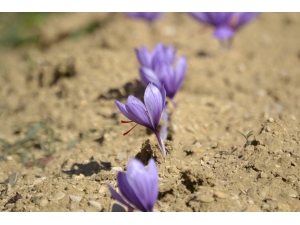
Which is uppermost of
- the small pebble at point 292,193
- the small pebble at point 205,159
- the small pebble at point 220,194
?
the small pebble at point 205,159

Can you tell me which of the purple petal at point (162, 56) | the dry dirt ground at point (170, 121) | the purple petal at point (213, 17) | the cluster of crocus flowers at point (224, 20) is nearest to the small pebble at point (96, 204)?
the dry dirt ground at point (170, 121)

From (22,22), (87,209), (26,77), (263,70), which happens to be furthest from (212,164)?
(22,22)

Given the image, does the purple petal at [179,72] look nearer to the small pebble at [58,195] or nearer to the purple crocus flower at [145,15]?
the small pebble at [58,195]

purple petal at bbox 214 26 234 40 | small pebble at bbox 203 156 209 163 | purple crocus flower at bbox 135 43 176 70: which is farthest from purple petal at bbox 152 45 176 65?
purple petal at bbox 214 26 234 40

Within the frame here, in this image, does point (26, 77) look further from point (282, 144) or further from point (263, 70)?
point (282, 144)

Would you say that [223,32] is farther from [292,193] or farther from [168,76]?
[292,193]

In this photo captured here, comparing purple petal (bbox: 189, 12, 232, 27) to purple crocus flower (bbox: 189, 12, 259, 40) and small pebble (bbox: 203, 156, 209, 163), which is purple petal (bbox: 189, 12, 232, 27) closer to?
purple crocus flower (bbox: 189, 12, 259, 40)
